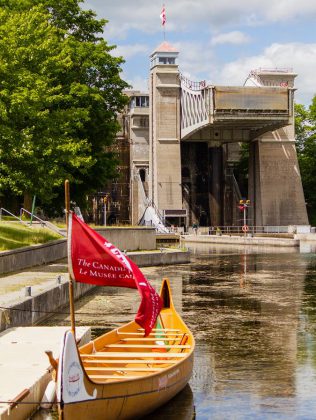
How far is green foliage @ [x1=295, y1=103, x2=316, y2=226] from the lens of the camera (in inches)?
4520

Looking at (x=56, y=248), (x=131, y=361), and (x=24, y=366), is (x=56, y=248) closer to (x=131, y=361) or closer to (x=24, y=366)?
(x=24, y=366)

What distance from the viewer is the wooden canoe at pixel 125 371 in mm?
12398

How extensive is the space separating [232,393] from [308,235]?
7048 centimetres

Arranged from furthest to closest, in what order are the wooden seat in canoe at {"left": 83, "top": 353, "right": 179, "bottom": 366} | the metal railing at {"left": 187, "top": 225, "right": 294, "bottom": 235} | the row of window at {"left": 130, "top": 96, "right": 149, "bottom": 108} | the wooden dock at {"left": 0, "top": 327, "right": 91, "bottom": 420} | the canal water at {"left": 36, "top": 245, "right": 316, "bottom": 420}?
the row of window at {"left": 130, "top": 96, "right": 149, "bottom": 108}
the metal railing at {"left": 187, "top": 225, "right": 294, "bottom": 235}
the canal water at {"left": 36, "top": 245, "right": 316, "bottom": 420}
the wooden seat in canoe at {"left": 83, "top": 353, "right": 179, "bottom": 366}
the wooden dock at {"left": 0, "top": 327, "right": 91, "bottom": 420}

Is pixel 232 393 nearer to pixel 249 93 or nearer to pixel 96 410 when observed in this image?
pixel 96 410

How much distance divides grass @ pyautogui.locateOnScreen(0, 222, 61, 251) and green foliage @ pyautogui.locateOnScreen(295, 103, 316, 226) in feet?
251

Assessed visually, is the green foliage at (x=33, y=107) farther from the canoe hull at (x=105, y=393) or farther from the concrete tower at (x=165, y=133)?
the concrete tower at (x=165, y=133)

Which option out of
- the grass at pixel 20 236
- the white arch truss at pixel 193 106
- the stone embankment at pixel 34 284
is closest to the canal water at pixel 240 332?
the stone embankment at pixel 34 284

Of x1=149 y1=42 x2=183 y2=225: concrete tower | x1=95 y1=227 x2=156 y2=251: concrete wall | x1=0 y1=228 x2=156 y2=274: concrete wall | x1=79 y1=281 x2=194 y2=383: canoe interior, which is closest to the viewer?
x1=79 y1=281 x2=194 y2=383: canoe interior

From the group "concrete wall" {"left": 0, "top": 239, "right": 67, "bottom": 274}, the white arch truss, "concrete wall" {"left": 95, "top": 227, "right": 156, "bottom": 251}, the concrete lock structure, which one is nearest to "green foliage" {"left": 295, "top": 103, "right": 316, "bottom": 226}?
the concrete lock structure

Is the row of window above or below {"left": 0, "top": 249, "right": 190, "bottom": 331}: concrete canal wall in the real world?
above

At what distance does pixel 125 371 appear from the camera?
50.7 ft

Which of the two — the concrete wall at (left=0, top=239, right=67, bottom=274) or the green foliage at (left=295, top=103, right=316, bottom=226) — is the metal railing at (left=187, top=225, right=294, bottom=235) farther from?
the concrete wall at (left=0, top=239, right=67, bottom=274)

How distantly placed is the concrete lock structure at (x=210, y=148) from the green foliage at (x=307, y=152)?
5352 millimetres
